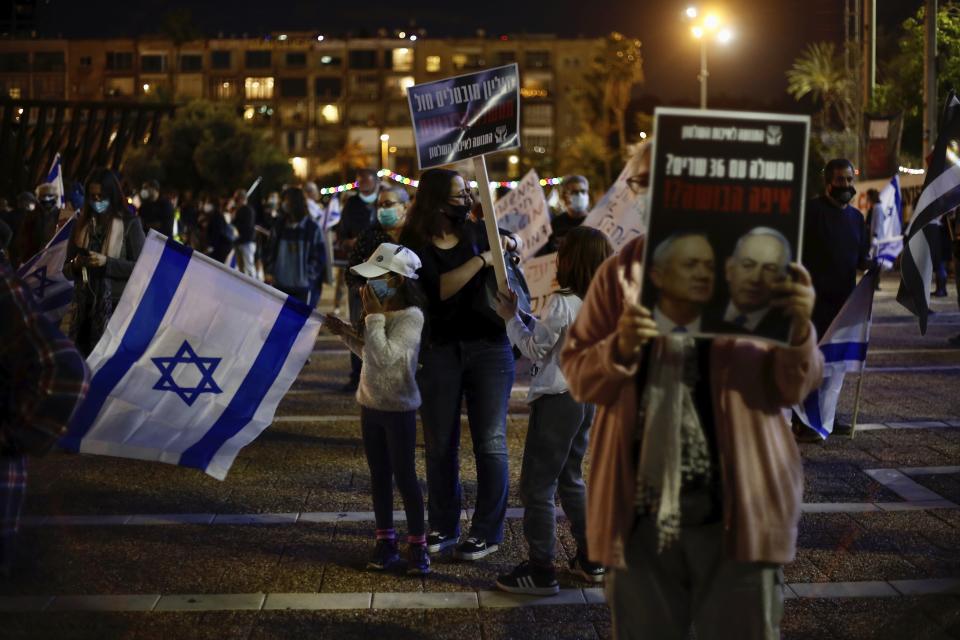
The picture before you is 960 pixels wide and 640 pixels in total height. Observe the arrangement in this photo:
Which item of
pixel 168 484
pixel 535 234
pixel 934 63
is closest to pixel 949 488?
pixel 168 484

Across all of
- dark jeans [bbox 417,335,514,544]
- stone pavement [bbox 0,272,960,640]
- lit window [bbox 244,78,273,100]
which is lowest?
stone pavement [bbox 0,272,960,640]

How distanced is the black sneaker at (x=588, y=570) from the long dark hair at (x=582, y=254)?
1.24 metres

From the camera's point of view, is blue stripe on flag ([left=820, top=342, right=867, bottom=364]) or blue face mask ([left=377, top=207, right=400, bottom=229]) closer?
blue stripe on flag ([left=820, top=342, right=867, bottom=364])

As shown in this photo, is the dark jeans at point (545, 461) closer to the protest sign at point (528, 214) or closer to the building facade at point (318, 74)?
the protest sign at point (528, 214)

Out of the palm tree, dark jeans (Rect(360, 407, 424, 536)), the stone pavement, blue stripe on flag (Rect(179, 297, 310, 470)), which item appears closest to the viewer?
the stone pavement

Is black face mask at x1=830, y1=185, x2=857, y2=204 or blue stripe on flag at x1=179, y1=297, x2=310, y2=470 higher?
black face mask at x1=830, y1=185, x2=857, y2=204

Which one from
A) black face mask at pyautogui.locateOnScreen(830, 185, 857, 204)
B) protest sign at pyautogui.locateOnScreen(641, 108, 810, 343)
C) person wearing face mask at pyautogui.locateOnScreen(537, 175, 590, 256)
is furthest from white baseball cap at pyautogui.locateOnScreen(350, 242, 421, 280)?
person wearing face mask at pyautogui.locateOnScreen(537, 175, 590, 256)

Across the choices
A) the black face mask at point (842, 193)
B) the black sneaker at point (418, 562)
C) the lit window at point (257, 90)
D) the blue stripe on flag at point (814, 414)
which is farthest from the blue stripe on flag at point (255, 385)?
the lit window at point (257, 90)

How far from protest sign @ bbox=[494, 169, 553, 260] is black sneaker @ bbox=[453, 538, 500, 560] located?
829 cm

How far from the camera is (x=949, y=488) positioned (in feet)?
25.2

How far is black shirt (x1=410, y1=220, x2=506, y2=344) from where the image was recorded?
6258mm

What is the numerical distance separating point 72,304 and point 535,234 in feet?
19.6

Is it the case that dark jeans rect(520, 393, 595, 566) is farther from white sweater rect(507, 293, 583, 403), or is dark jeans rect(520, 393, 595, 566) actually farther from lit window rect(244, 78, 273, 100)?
Result: lit window rect(244, 78, 273, 100)

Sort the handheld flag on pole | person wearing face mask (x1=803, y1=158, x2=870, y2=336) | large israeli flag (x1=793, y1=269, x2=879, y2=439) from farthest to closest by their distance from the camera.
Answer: person wearing face mask (x1=803, y1=158, x2=870, y2=336) → large israeli flag (x1=793, y1=269, x2=879, y2=439) → the handheld flag on pole
